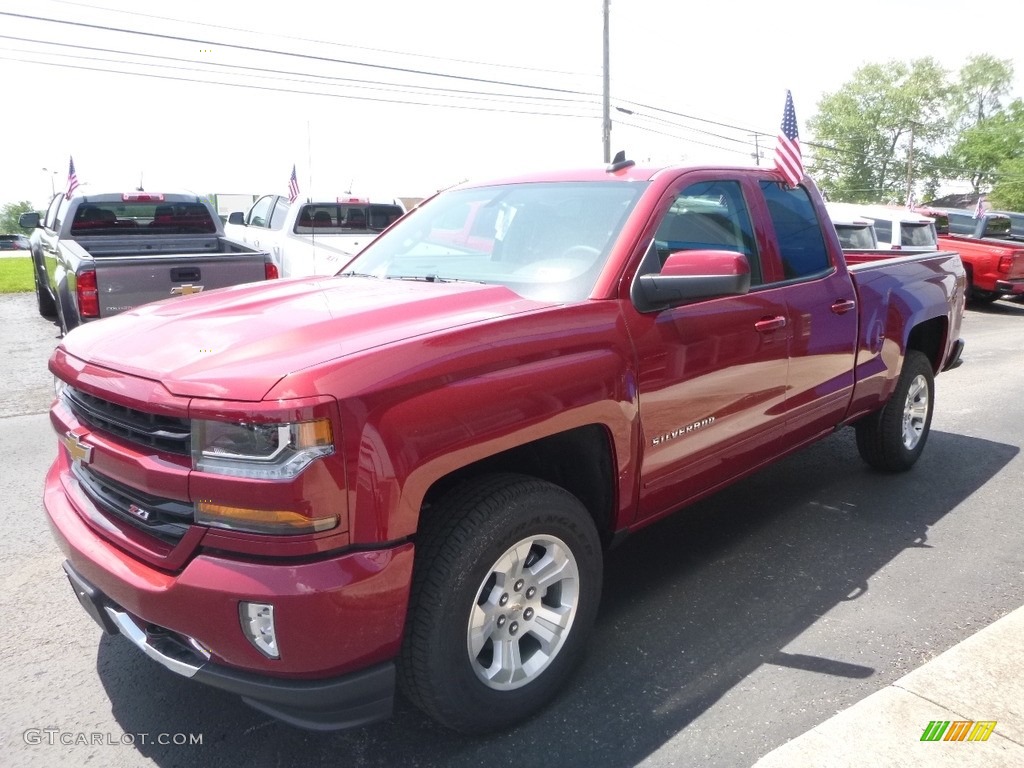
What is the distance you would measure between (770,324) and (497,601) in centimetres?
187

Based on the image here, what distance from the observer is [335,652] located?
2.16 metres

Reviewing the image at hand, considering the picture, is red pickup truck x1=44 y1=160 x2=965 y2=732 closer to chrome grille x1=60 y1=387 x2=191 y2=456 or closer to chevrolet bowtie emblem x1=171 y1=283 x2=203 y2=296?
chrome grille x1=60 y1=387 x2=191 y2=456

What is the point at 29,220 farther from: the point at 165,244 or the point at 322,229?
the point at 322,229

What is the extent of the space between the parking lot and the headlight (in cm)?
105

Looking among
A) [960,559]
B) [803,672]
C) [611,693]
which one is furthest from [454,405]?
[960,559]

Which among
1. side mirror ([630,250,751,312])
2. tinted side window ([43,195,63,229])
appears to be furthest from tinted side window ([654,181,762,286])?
tinted side window ([43,195,63,229])

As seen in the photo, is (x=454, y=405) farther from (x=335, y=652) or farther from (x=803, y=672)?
(x=803, y=672)

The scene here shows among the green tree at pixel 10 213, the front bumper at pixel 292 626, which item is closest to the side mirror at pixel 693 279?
the front bumper at pixel 292 626

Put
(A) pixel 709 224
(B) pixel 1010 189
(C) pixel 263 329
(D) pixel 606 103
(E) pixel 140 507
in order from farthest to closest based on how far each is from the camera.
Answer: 1. (B) pixel 1010 189
2. (D) pixel 606 103
3. (A) pixel 709 224
4. (C) pixel 263 329
5. (E) pixel 140 507

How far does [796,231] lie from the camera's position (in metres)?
4.09

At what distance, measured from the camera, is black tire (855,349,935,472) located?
16.6 feet

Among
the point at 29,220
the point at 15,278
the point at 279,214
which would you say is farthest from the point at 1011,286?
the point at 15,278

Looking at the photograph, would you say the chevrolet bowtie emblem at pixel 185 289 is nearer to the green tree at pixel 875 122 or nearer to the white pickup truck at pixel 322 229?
the white pickup truck at pixel 322 229

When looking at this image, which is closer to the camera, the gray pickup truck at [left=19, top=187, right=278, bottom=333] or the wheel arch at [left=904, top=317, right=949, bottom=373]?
the wheel arch at [left=904, top=317, right=949, bottom=373]
